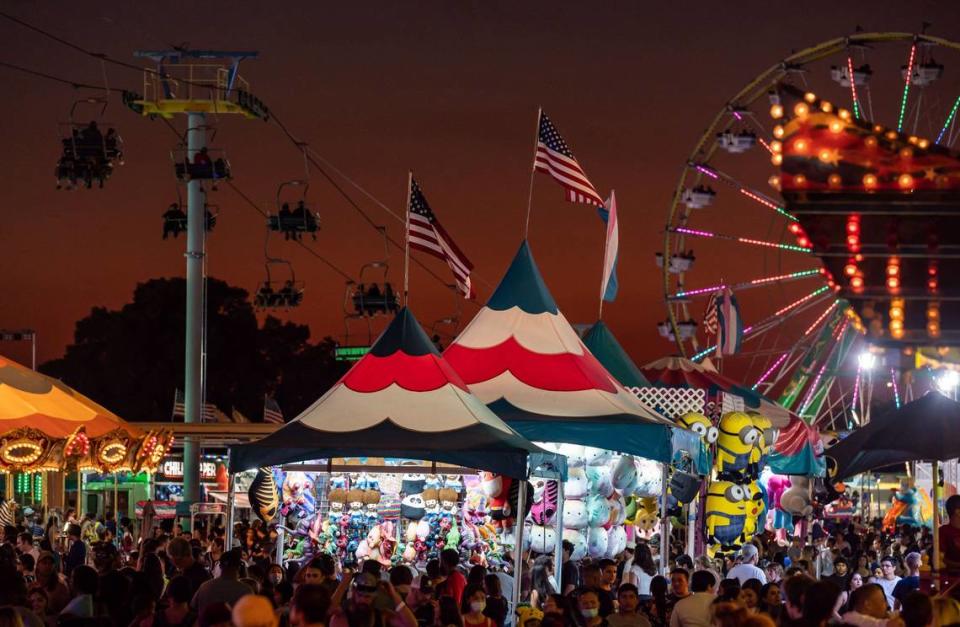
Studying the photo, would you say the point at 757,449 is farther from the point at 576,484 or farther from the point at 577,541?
the point at 577,541

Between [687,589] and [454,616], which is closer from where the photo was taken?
[454,616]

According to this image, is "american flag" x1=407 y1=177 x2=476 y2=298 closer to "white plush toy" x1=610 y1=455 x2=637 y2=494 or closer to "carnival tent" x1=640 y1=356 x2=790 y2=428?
"white plush toy" x1=610 y1=455 x2=637 y2=494

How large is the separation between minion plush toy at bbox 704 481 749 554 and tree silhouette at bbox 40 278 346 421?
1774 inches

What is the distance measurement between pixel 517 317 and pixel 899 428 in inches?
188

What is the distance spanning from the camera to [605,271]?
2041 cm

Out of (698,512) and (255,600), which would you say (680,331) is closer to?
(698,512)

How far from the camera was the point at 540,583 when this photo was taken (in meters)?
14.8

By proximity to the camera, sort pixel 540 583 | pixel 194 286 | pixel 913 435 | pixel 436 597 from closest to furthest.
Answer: pixel 436 597, pixel 913 435, pixel 540 583, pixel 194 286

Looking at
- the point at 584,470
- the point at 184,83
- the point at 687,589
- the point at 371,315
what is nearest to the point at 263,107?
the point at 184,83

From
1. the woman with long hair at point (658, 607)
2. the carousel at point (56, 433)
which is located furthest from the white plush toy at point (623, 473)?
the carousel at point (56, 433)

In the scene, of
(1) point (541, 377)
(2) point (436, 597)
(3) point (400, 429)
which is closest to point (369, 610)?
(2) point (436, 597)

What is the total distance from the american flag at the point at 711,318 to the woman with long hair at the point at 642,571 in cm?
1774

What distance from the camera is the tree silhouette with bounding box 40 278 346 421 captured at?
64.9 meters

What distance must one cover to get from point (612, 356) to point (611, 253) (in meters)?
1.36
